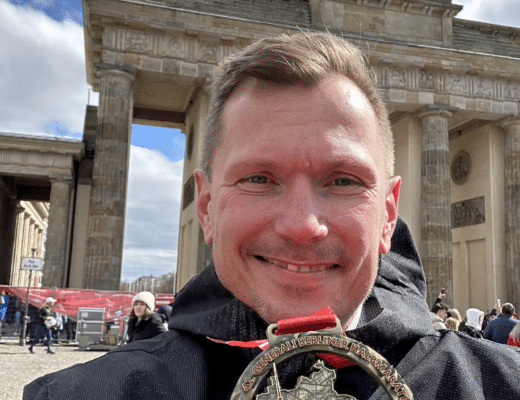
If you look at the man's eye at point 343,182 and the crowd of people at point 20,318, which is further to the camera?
the crowd of people at point 20,318

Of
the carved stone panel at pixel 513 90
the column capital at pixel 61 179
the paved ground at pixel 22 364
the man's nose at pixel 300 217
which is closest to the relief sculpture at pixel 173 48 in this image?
the column capital at pixel 61 179

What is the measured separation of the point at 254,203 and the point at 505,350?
1.58ft

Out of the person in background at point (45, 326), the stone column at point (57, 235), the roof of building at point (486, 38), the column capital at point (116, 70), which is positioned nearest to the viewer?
the person in background at point (45, 326)

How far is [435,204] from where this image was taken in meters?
21.6

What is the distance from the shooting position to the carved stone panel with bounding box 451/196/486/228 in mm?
24312

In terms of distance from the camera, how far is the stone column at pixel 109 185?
1881 centimetres

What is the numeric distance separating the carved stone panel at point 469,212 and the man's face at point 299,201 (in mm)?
25078

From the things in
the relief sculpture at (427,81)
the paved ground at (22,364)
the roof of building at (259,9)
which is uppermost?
the roof of building at (259,9)

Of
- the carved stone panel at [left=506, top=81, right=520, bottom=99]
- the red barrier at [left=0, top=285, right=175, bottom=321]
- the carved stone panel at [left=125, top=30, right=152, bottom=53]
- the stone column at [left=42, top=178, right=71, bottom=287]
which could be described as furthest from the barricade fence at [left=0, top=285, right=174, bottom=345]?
the carved stone panel at [left=506, top=81, right=520, bottom=99]

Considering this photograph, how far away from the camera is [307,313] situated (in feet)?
2.70

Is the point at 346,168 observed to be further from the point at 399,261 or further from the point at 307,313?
the point at 399,261

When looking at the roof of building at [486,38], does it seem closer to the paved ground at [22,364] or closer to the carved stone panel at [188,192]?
the carved stone panel at [188,192]

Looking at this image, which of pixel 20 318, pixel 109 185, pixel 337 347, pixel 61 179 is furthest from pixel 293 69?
pixel 61 179

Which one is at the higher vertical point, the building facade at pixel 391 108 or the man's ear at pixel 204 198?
the building facade at pixel 391 108
